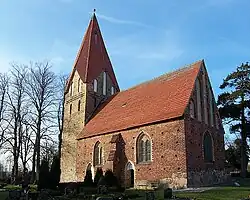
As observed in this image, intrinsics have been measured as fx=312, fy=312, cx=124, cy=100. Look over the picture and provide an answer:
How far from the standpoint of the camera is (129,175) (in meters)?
22.7

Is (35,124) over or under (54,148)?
over

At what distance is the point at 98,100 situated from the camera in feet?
103

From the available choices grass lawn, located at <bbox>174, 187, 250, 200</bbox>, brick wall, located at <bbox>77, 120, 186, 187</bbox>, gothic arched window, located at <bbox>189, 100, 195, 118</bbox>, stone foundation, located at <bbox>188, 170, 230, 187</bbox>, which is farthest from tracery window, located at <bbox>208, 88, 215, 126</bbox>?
grass lawn, located at <bbox>174, 187, 250, 200</bbox>

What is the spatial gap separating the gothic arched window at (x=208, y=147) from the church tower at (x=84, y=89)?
1200 centimetres

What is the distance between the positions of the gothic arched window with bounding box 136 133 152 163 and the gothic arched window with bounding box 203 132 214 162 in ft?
12.4

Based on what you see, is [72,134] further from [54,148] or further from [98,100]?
[98,100]

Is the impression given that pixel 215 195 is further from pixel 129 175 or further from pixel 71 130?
pixel 71 130

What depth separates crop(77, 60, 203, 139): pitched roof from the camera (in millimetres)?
21453

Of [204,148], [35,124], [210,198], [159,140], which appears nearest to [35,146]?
[35,124]

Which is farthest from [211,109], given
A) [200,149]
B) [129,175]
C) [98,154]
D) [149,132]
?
[98,154]

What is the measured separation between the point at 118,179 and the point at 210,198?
989 centimetres

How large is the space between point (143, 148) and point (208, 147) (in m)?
4.60

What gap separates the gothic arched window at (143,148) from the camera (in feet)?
70.7

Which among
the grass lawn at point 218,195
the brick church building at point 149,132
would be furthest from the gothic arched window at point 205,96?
the grass lawn at point 218,195
